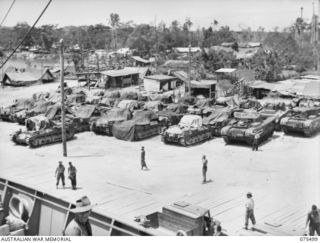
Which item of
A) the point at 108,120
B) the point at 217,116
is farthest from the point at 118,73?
the point at 217,116

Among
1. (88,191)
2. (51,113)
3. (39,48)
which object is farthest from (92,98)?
(39,48)

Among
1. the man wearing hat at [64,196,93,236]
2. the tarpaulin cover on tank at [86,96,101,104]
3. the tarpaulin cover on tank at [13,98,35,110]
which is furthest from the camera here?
the tarpaulin cover on tank at [86,96,101,104]

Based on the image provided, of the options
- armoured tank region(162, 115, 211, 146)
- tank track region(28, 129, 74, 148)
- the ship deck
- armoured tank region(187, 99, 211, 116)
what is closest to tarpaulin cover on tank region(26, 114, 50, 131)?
tank track region(28, 129, 74, 148)

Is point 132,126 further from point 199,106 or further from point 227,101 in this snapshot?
point 227,101

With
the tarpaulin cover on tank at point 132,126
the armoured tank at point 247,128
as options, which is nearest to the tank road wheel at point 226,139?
the armoured tank at point 247,128

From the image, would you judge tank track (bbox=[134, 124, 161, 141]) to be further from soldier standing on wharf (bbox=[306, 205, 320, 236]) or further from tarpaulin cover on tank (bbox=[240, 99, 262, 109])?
soldier standing on wharf (bbox=[306, 205, 320, 236])

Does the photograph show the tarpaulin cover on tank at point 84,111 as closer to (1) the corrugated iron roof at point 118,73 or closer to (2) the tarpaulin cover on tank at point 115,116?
(2) the tarpaulin cover on tank at point 115,116
